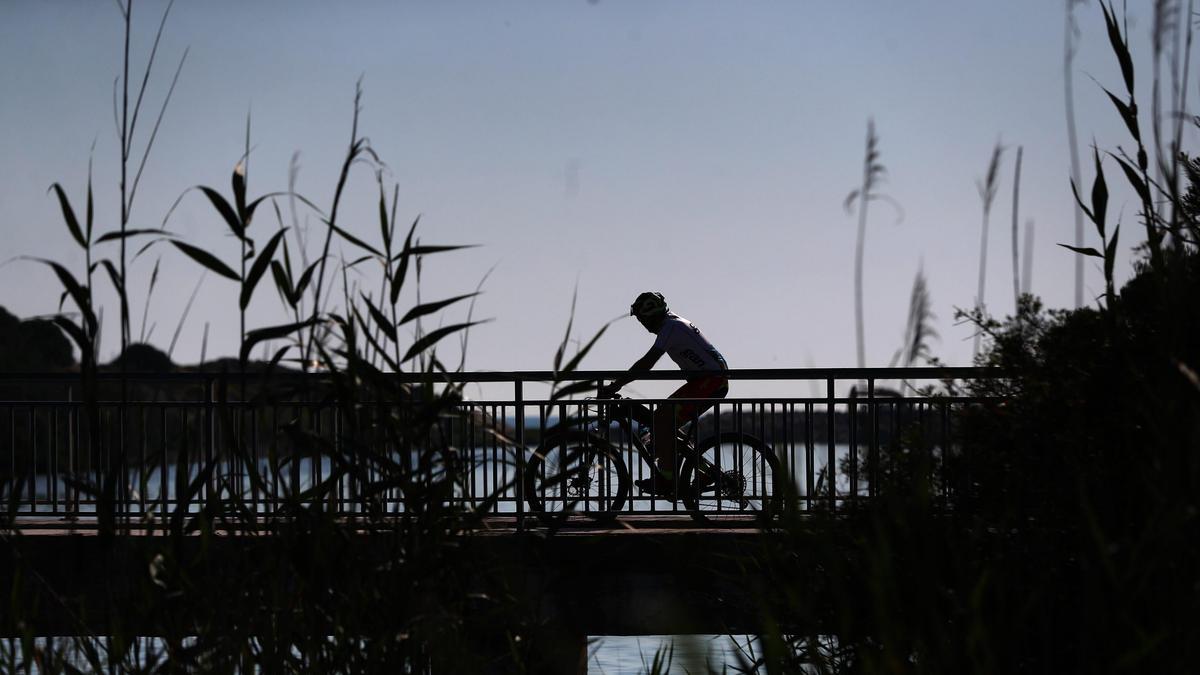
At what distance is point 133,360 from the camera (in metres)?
4.07

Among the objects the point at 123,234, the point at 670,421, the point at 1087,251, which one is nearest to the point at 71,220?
the point at 123,234

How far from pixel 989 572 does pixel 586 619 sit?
15.9 feet

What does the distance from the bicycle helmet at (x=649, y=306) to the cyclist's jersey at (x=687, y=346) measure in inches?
6.9

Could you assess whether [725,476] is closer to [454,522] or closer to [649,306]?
[649,306]

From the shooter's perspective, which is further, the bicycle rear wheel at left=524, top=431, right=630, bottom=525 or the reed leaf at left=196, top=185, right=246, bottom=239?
the bicycle rear wheel at left=524, top=431, right=630, bottom=525

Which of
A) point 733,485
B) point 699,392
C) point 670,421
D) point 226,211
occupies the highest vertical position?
point 226,211

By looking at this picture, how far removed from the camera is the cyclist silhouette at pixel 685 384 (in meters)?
8.77

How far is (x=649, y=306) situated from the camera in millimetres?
9234

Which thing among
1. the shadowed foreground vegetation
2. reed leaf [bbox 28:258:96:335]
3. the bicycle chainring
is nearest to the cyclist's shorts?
the bicycle chainring

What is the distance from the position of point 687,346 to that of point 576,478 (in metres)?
2.09

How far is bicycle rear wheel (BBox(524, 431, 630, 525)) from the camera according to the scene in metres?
4.31

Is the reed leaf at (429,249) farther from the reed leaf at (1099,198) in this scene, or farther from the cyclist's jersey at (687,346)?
the cyclist's jersey at (687,346)

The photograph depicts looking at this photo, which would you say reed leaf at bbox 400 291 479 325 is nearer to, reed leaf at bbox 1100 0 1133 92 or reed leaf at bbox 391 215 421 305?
reed leaf at bbox 391 215 421 305

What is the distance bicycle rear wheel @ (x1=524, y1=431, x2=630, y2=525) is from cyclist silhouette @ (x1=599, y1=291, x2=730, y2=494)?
0.27m
